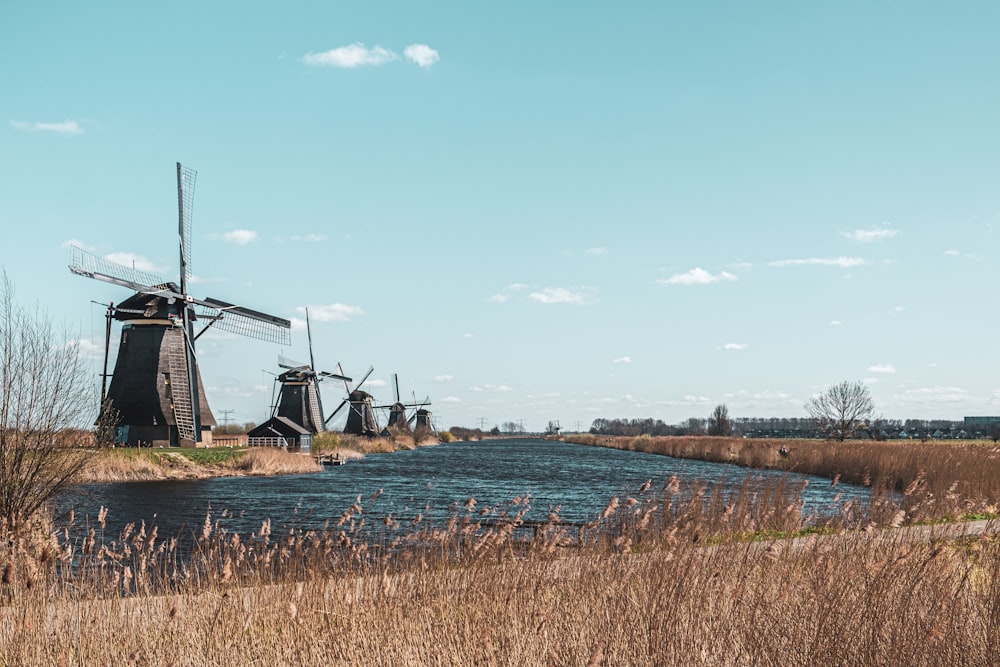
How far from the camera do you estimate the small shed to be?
5034 cm

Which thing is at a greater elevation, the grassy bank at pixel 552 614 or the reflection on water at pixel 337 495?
the grassy bank at pixel 552 614

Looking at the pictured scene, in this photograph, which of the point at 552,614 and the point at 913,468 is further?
the point at 913,468

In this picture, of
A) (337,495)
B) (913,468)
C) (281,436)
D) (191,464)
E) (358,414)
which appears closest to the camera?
(913,468)

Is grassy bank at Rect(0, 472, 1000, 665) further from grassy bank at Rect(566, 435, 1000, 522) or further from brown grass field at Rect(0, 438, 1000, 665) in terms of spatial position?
grassy bank at Rect(566, 435, 1000, 522)

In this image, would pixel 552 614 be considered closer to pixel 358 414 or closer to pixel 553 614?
pixel 553 614

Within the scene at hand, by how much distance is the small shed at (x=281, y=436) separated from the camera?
5034 cm

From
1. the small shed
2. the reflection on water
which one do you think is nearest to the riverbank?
the reflection on water

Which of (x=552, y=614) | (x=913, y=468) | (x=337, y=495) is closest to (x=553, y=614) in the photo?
(x=552, y=614)

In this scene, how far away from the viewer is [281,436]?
5103 cm

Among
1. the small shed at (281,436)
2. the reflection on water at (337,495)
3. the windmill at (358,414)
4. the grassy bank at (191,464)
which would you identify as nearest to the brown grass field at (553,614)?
the reflection on water at (337,495)

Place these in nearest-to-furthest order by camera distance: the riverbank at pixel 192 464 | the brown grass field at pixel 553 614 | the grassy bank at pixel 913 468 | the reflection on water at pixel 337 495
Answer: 1. the brown grass field at pixel 553 614
2. the grassy bank at pixel 913 468
3. the reflection on water at pixel 337 495
4. the riverbank at pixel 192 464

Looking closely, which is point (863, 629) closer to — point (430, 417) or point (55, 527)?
point (55, 527)

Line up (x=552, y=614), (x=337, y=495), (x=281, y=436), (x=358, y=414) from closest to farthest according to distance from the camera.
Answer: (x=552, y=614) → (x=337, y=495) → (x=281, y=436) → (x=358, y=414)

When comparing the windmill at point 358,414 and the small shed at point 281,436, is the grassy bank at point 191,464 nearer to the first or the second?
the small shed at point 281,436
